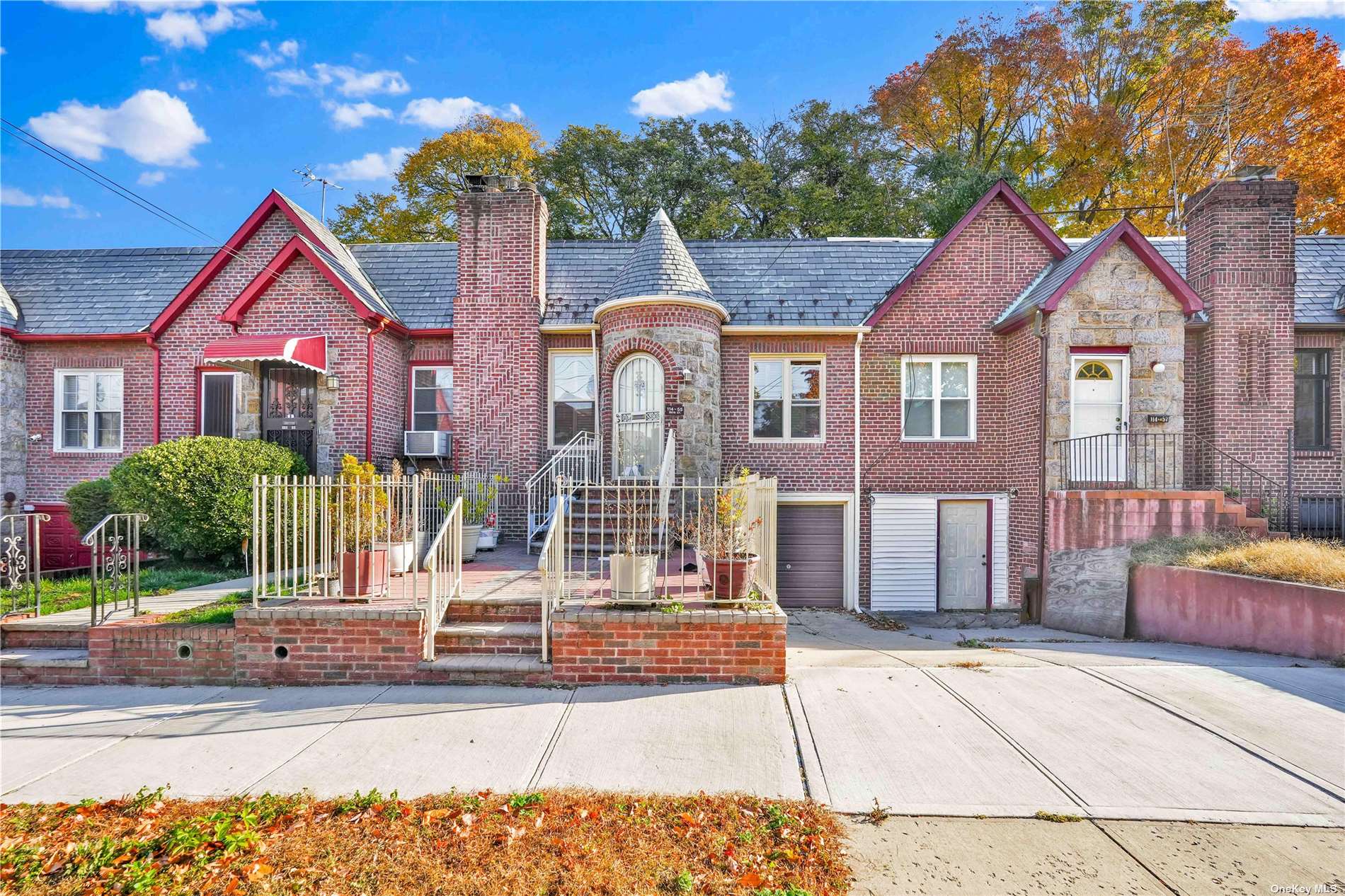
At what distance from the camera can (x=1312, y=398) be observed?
41.0 ft

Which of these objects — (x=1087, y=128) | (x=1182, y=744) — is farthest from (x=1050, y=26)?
(x=1182, y=744)

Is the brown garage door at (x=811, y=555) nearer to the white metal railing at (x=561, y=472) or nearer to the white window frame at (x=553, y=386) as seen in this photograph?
the white metal railing at (x=561, y=472)

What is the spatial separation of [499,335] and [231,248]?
214 inches

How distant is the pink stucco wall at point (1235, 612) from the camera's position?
687cm

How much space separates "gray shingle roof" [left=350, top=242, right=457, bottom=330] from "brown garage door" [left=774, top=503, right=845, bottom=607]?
802 centimetres

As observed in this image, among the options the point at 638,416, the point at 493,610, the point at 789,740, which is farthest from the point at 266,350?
the point at 789,740

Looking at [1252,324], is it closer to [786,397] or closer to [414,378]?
[786,397]

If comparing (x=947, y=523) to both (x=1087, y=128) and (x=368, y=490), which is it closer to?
(x=368, y=490)

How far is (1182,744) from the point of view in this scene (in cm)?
475

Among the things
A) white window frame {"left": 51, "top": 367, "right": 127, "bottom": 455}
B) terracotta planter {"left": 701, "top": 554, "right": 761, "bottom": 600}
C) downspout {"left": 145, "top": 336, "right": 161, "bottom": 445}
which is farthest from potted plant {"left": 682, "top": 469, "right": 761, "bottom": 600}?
white window frame {"left": 51, "top": 367, "right": 127, "bottom": 455}

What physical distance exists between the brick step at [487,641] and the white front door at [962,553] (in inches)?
358

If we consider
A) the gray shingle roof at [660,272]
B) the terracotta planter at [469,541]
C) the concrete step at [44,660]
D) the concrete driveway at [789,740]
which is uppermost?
the gray shingle roof at [660,272]

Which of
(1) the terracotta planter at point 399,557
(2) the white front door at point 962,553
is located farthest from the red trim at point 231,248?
(2) the white front door at point 962,553

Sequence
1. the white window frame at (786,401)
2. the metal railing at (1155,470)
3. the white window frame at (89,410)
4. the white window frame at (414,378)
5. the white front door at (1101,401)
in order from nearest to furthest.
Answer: the metal railing at (1155,470), the white front door at (1101,401), the white window frame at (786,401), the white window frame at (89,410), the white window frame at (414,378)
